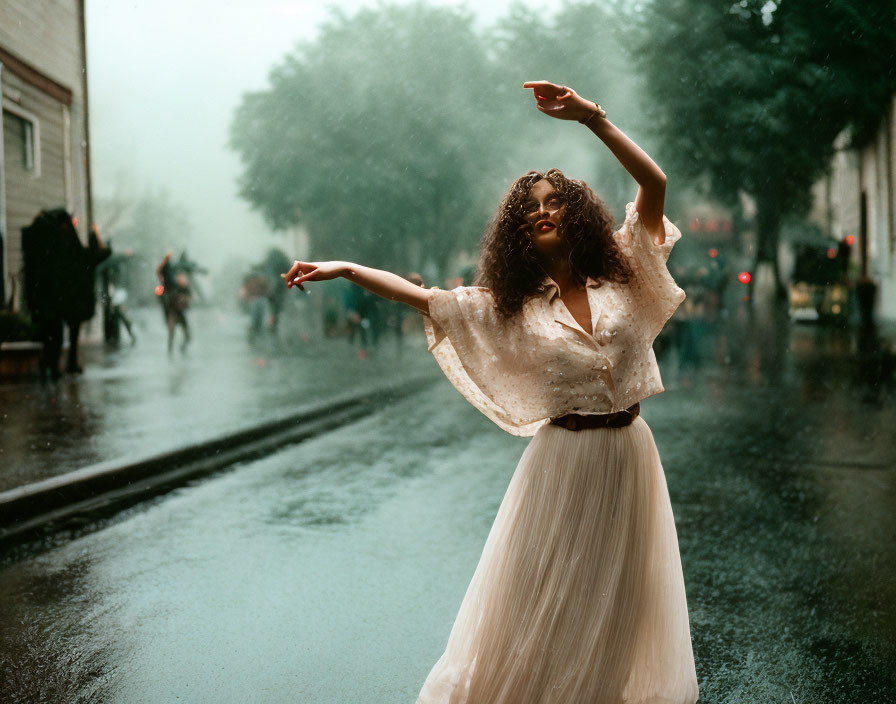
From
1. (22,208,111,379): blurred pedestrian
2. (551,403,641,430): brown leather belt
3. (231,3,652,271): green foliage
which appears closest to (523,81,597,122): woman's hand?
(551,403,641,430): brown leather belt

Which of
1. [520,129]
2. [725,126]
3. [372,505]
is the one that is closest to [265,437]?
[372,505]

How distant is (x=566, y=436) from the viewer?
2691 millimetres

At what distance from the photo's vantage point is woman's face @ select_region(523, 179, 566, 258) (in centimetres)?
262

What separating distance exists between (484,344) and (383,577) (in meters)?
2.28

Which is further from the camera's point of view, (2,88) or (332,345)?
(332,345)

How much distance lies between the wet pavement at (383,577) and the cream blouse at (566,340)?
4.07 ft

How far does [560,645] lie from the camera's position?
2625 millimetres

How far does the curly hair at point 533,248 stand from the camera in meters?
2.63

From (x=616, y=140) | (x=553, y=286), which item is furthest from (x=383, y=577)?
(x=616, y=140)

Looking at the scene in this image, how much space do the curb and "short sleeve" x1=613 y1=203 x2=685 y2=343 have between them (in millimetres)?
4249

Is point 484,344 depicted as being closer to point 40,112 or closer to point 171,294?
point 171,294

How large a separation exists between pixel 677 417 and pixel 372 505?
477 cm

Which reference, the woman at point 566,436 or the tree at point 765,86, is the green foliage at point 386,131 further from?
the woman at point 566,436

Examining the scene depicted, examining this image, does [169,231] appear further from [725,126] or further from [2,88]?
[725,126]
